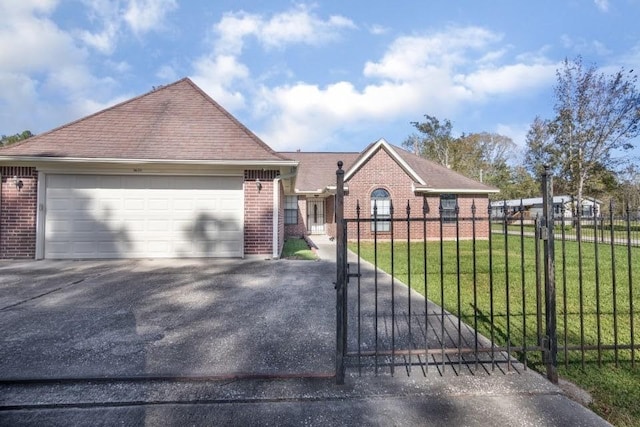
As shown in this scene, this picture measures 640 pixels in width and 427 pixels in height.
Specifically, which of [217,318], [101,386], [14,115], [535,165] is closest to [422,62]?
[217,318]

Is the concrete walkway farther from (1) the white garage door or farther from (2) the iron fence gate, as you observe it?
(1) the white garage door

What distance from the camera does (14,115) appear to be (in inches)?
1240

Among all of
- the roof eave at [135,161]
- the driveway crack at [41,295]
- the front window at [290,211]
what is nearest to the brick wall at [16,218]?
the roof eave at [135,161]

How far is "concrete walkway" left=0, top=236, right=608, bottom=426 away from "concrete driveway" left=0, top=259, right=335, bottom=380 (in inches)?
0.8

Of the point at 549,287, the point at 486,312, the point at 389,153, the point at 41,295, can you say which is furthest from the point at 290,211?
the point at 549,287

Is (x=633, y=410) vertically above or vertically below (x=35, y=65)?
below

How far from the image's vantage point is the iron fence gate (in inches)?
109

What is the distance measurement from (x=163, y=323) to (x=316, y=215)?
605 inches

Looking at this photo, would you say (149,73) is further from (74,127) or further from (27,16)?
(74,127)

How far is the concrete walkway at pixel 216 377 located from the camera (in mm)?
2285

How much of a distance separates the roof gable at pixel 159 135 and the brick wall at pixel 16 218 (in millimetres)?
784

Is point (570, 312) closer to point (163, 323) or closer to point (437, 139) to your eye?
point (163, 323)

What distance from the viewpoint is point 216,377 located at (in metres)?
2.77

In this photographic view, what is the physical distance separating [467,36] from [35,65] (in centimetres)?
2085
